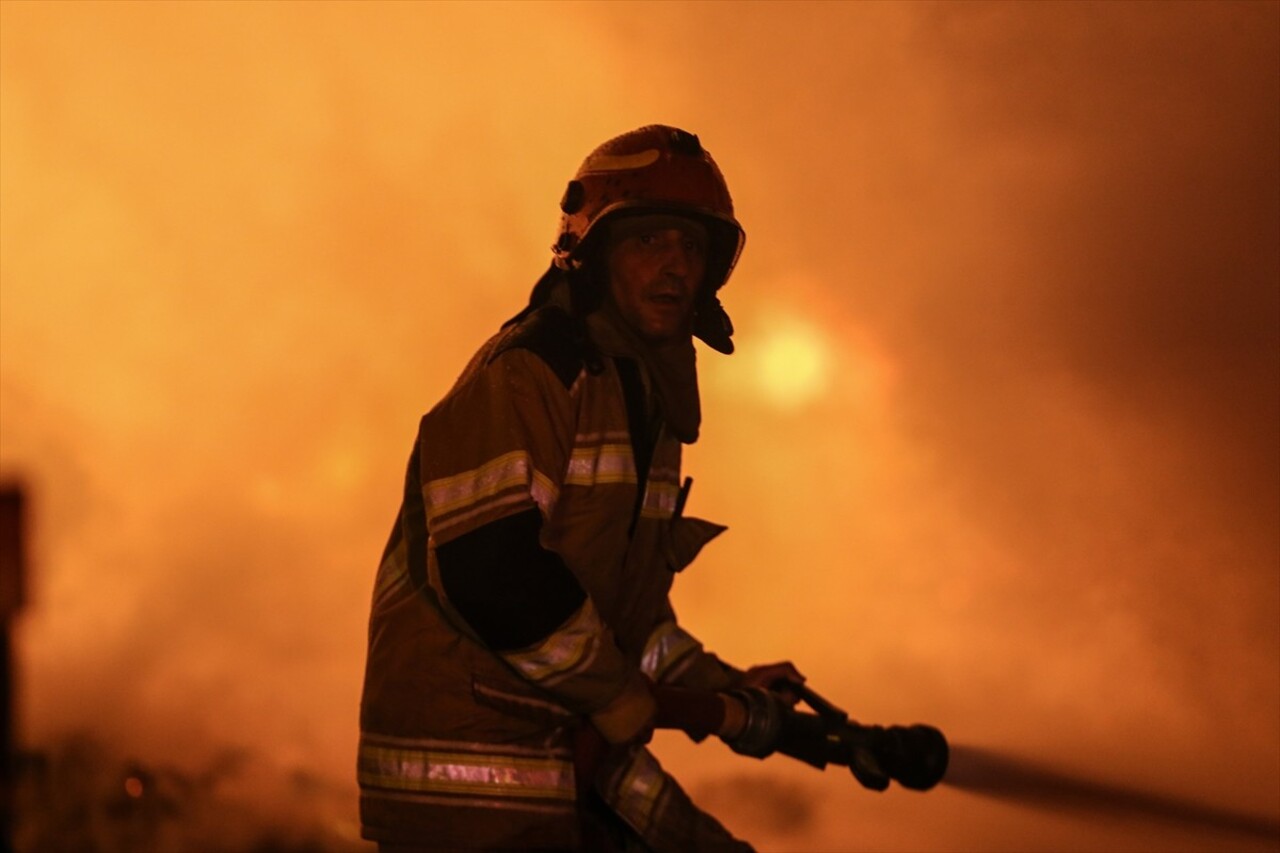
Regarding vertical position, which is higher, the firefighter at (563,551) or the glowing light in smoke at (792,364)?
the glowing light in smoke at (792,364)

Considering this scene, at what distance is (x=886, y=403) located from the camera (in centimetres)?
478

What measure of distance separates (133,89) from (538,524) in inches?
80.0

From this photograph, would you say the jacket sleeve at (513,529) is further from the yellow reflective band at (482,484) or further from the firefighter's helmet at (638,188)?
the firefighter's helmet at (638,188)

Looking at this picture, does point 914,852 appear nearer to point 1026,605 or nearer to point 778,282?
point 1026,605

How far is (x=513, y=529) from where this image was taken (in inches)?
134

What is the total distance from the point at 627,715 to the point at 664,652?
624mm

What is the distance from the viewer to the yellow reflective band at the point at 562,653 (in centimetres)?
339

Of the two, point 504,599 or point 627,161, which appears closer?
point 504,599

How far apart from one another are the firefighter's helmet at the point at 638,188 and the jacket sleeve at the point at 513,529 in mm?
371

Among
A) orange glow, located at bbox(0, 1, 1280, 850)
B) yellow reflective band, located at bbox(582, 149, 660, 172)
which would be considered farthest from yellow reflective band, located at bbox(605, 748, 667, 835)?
yellow reflective band, located at bbox(582, 149, 660, 172)

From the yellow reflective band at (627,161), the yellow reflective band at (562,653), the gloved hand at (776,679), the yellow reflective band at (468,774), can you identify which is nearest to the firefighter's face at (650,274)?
the yellow reflective band at (627,161)

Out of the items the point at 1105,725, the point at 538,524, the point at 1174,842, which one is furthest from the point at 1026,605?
the point at 538,524

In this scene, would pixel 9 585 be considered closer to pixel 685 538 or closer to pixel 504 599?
pixel 504 599

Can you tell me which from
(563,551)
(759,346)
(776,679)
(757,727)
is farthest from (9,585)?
(759,346)
